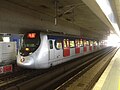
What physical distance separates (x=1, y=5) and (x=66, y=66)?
6568 millimetres

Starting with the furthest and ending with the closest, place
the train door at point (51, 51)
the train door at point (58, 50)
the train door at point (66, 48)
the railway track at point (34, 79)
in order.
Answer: the train door at point (66, 48), the train door at point (58, 50), the train door at point (51, 51), the railway track at point (34, 79)

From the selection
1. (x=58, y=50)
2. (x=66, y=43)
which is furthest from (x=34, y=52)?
(x=66, y=43)

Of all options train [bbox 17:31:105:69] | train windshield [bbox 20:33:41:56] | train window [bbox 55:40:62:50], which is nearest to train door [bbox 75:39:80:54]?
train [bbox 17:31:105:69]

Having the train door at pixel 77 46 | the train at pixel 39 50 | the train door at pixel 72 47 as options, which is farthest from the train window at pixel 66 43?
the train door at pixel 77 46

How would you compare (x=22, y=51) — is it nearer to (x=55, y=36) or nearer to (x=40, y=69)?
(x=40, y=69)

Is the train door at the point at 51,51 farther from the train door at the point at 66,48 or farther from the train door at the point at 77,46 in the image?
the train door at the point at 77,46

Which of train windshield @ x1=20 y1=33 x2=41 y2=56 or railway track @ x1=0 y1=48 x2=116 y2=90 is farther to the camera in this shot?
train windshield @ x1=20 y1=33 x2=41 y2=56

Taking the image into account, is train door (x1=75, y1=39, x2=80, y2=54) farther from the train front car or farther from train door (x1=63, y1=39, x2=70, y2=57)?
the train front car

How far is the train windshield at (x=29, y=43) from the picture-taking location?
12062 mm

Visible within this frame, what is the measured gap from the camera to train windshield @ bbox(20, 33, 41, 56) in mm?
12062

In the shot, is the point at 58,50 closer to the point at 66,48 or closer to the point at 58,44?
the point at 58,44

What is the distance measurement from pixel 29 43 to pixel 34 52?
914mm

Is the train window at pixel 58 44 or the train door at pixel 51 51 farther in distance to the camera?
the train window at pixel 58 44

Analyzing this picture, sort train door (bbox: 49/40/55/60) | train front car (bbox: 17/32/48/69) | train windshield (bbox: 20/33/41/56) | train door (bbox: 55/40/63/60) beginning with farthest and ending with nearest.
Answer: train door (bbox: 55/40/63/60) < train door (bbox: 49/40/55/60) < train windshield (bbox: 20/33/41/56) < train front car (bbox: 17/32/48/69)
